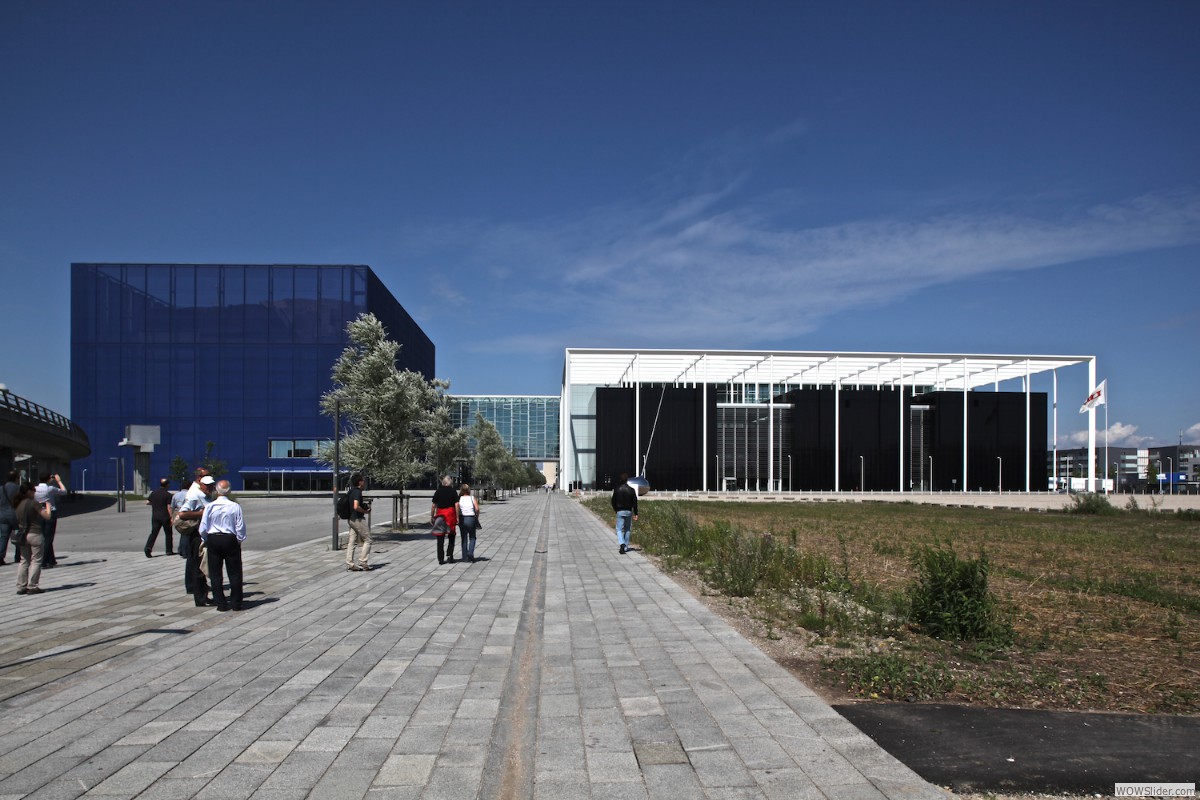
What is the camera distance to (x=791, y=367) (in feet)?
257

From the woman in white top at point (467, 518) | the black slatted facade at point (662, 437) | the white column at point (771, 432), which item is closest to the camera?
the woman in white top at point (467, 518)

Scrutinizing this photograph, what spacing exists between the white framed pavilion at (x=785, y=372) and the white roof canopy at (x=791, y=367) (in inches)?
3.7

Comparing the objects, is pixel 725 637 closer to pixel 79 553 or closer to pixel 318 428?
pixel 79 553

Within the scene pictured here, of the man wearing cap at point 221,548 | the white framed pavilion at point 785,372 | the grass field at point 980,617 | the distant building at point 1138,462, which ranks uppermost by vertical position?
the white framed pavilion at point 785,372

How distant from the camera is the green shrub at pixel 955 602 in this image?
294 inches

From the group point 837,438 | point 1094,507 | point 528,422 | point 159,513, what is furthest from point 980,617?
point 528,422

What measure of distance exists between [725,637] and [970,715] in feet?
9.29

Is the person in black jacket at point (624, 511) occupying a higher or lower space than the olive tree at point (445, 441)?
lower

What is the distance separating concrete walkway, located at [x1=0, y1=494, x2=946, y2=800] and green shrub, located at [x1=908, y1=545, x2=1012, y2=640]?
2.01 m

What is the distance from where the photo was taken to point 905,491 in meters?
76.0

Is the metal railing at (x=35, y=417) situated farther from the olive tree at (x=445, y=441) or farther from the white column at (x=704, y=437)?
the white column at (x=704, y=437)

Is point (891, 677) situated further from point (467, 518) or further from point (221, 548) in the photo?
point (467, 518)

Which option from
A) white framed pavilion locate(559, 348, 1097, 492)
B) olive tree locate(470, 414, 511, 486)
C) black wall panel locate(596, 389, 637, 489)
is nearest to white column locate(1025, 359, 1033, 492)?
white framed pavilion locate(559, 348, 1097, 492)

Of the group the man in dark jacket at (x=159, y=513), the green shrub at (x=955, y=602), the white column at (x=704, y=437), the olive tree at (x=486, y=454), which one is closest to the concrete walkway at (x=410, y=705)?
the green shrub at (x=955, y=602)
